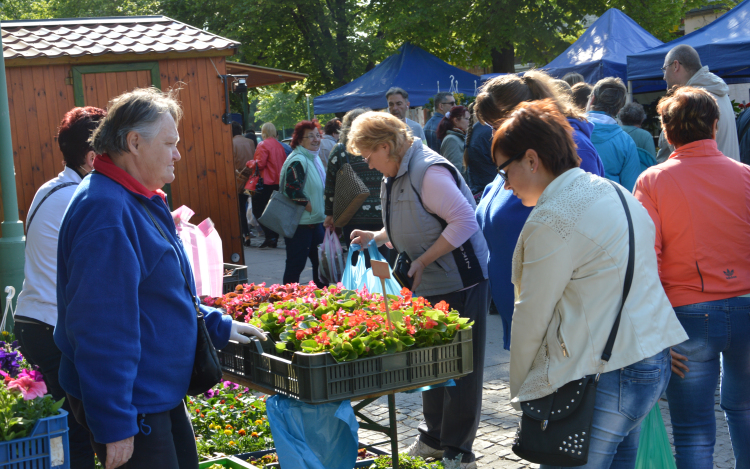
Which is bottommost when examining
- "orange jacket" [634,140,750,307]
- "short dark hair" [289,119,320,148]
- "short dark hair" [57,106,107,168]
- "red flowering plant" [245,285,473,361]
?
"red flowering plant" [245,285,473,361]

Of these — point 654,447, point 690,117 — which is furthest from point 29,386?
point 690,117

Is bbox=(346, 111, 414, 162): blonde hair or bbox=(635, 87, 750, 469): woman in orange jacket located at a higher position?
bbox=(346, 111, 414, 162): blonde hair

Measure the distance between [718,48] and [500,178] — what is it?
596 cm

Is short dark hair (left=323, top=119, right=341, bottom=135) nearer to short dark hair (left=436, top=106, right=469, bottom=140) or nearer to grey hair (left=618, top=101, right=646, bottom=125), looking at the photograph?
short dark hair (left=436, top=106, right=469, bottom=140)

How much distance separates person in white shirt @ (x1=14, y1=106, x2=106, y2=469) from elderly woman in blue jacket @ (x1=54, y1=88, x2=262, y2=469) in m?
0.99

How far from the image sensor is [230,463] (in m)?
3.72

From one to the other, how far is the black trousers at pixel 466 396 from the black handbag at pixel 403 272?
140mm

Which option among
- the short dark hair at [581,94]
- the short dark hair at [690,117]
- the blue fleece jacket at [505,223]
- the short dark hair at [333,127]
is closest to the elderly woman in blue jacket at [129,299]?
the blue fleece jacket at [505,223]

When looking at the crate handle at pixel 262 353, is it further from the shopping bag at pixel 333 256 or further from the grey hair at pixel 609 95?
the shopping bag at pixel 333 256

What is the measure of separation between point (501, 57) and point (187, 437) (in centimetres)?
1897

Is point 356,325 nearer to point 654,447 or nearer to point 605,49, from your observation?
point 654,447

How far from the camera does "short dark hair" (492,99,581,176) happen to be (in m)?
2.34

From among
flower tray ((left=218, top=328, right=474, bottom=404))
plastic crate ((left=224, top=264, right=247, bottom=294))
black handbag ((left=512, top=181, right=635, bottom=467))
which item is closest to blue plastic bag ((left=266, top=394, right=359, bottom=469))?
flower tray ((left=218, top=328, right=474, bottom=404))

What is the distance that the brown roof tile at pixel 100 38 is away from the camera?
7.58 m
